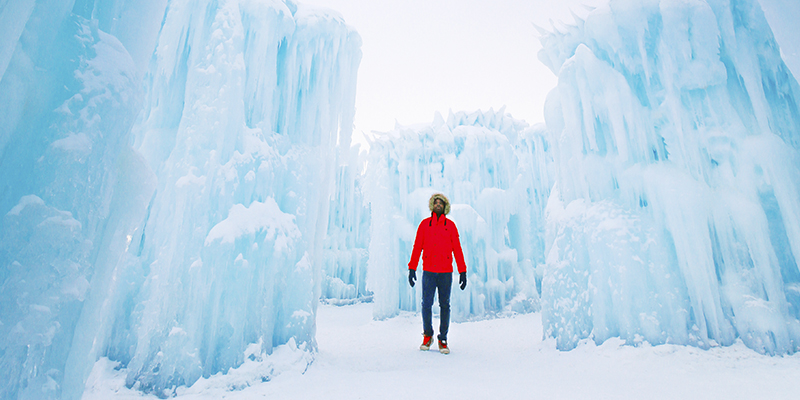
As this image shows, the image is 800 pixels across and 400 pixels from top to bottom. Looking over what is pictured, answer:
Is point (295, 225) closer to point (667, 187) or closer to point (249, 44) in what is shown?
point (249, 44)

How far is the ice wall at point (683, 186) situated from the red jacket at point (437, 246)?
2.38m

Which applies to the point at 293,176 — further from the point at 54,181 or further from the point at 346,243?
the point at 346,243

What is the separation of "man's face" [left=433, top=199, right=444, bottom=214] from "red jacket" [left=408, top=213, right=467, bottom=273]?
0.09m

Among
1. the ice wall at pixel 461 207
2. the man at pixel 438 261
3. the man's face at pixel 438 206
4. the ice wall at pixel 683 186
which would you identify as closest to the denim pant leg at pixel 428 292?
the man at pixel 438 261

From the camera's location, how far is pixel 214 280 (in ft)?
11.7

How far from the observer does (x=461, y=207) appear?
11.4m

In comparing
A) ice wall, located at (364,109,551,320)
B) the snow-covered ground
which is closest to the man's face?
the snow-covered ground

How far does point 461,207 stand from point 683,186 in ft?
23.2

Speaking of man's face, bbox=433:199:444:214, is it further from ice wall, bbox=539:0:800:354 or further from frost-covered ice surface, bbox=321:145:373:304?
frost-covered ice surface, bbox=321:145:373:304

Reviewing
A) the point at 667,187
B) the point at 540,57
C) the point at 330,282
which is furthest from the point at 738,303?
the point at 330,282

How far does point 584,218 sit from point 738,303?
2014 millimetres

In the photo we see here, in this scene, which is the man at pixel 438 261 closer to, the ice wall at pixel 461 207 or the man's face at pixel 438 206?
the man's face at pixel 438 206

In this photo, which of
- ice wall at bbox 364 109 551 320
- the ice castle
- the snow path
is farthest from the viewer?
ice wall at bbox 364 109 551 320

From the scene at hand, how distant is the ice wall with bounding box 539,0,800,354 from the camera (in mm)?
4207
